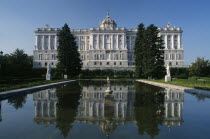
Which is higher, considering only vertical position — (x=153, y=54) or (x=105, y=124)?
(x=153, y=54)

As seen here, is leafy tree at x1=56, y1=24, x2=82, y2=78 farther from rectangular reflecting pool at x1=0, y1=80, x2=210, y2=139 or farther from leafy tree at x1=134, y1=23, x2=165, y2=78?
rectangular reflecting pool at x1=0, y1=80, x2=210, y2=139

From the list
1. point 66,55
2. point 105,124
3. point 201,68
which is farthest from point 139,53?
point 105,124

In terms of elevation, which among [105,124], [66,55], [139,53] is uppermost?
[139,53]

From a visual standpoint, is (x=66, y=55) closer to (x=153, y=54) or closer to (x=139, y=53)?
(x=139, y=53)

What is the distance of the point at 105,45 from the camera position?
84125mm

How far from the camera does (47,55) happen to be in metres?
86.4

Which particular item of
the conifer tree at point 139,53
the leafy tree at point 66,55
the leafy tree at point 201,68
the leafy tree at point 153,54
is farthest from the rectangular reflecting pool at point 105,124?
the leafy tree at point 201,68

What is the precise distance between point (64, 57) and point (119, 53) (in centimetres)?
4116

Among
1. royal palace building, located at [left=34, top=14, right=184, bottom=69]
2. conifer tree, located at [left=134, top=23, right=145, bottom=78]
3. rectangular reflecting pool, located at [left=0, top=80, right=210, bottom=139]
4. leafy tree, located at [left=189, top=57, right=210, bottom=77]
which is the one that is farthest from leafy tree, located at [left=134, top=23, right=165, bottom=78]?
royal palace building, located at [left=34, top=14, right=184, bottom=69]

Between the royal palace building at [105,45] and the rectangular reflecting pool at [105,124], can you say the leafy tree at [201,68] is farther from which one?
the rectangular reflecting pool at [105,124]

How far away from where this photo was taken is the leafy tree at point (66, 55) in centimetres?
4369

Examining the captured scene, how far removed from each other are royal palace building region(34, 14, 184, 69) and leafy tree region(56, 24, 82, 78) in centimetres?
3455

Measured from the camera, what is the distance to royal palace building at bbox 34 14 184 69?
8138 cm

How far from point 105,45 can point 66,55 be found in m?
41.8
